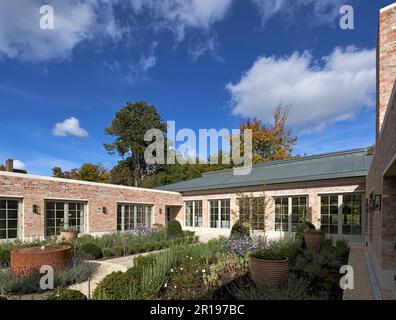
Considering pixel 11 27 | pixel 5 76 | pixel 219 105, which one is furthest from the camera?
pixel 219 105

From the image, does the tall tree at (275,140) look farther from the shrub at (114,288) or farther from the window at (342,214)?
the shrub at (114,288)

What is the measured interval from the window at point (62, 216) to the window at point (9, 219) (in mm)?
1454

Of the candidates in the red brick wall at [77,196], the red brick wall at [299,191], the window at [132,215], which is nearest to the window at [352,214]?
the red brick wall at [299,191]

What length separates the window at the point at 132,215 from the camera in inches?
709

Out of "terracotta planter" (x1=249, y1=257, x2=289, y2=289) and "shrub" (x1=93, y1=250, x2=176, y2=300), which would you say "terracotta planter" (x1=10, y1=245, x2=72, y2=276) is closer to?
"shrub" (x1=93, y1=250, x2=176, y2=300)

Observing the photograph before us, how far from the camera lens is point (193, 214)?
74.3ft

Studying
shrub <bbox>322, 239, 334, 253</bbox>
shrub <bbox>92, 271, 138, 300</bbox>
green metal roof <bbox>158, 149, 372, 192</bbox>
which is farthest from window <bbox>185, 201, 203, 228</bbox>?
shrub <bbox>92, 271, 138, 300</bbox>

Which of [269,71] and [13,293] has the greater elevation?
[269,71]

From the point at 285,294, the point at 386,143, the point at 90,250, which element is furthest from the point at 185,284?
the point at 90,250

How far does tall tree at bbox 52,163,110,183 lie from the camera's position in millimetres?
37719

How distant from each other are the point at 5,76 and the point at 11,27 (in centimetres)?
466

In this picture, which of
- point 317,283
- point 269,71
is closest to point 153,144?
point 269,71

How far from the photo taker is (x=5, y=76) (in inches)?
448
